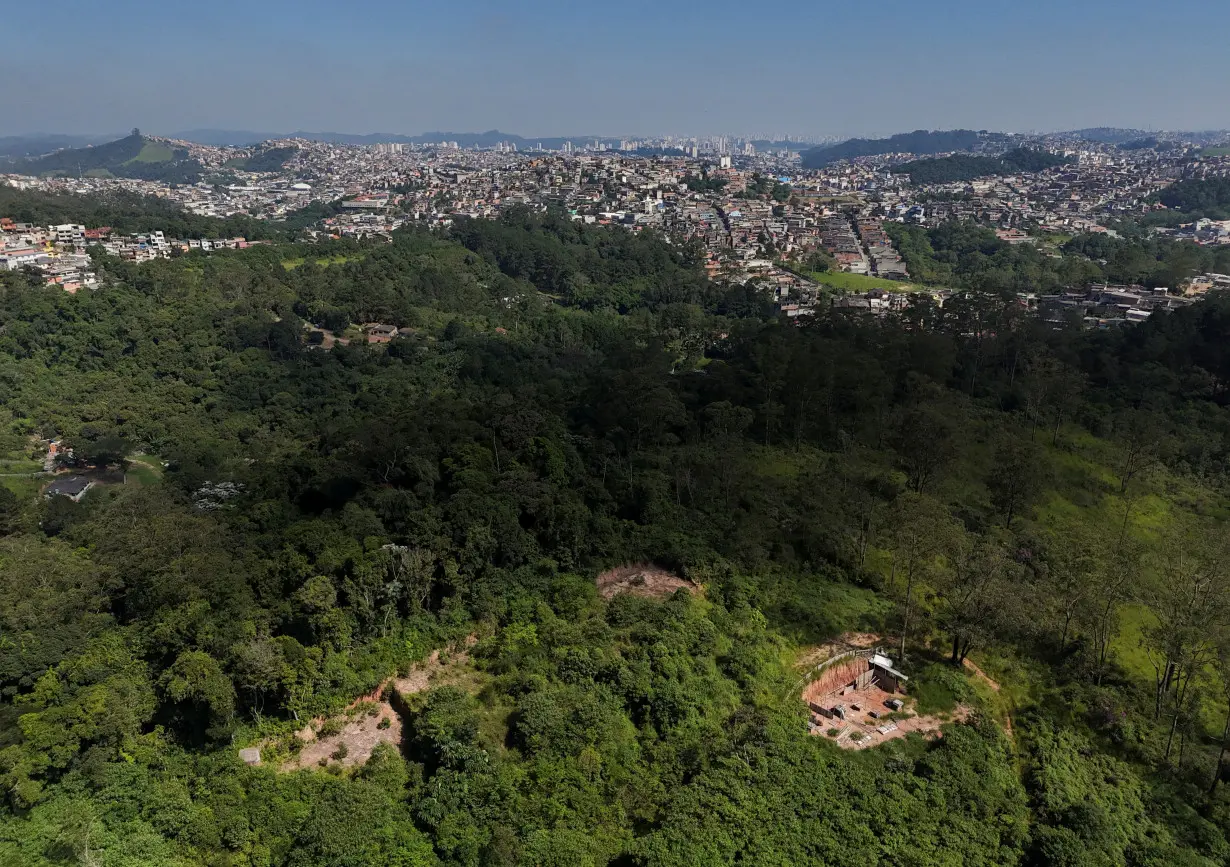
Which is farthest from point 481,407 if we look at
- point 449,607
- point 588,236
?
point 588,236

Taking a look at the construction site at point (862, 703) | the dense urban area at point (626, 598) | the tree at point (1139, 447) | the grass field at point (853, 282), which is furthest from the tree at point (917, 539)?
the grass field at point (853, 282)

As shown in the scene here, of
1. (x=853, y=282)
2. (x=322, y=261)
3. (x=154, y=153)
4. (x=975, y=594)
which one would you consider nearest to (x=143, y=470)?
(x=322, y=261)

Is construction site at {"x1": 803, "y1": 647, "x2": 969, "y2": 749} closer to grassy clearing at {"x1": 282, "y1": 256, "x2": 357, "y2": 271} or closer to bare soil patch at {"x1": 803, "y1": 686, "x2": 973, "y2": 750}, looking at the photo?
bare soil patch at {"x1": 803, "y1": 686, "x2": 973, "y2": 750}

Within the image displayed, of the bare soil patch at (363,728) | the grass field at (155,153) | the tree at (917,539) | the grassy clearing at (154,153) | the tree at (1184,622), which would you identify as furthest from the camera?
the grass field at (155,153)

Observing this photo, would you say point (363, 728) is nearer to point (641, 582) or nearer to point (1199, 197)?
point (641, 582)

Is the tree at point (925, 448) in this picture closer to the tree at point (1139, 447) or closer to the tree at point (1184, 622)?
the tree at point (1139, 447)

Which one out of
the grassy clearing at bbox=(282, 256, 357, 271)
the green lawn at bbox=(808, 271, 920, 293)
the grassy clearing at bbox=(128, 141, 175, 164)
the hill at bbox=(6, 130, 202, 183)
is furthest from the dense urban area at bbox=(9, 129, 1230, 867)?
the grassy clearing at bbox=(128, 141, 175, 164)

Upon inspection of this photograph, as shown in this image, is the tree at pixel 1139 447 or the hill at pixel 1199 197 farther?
the hill at pixel 1199 197
